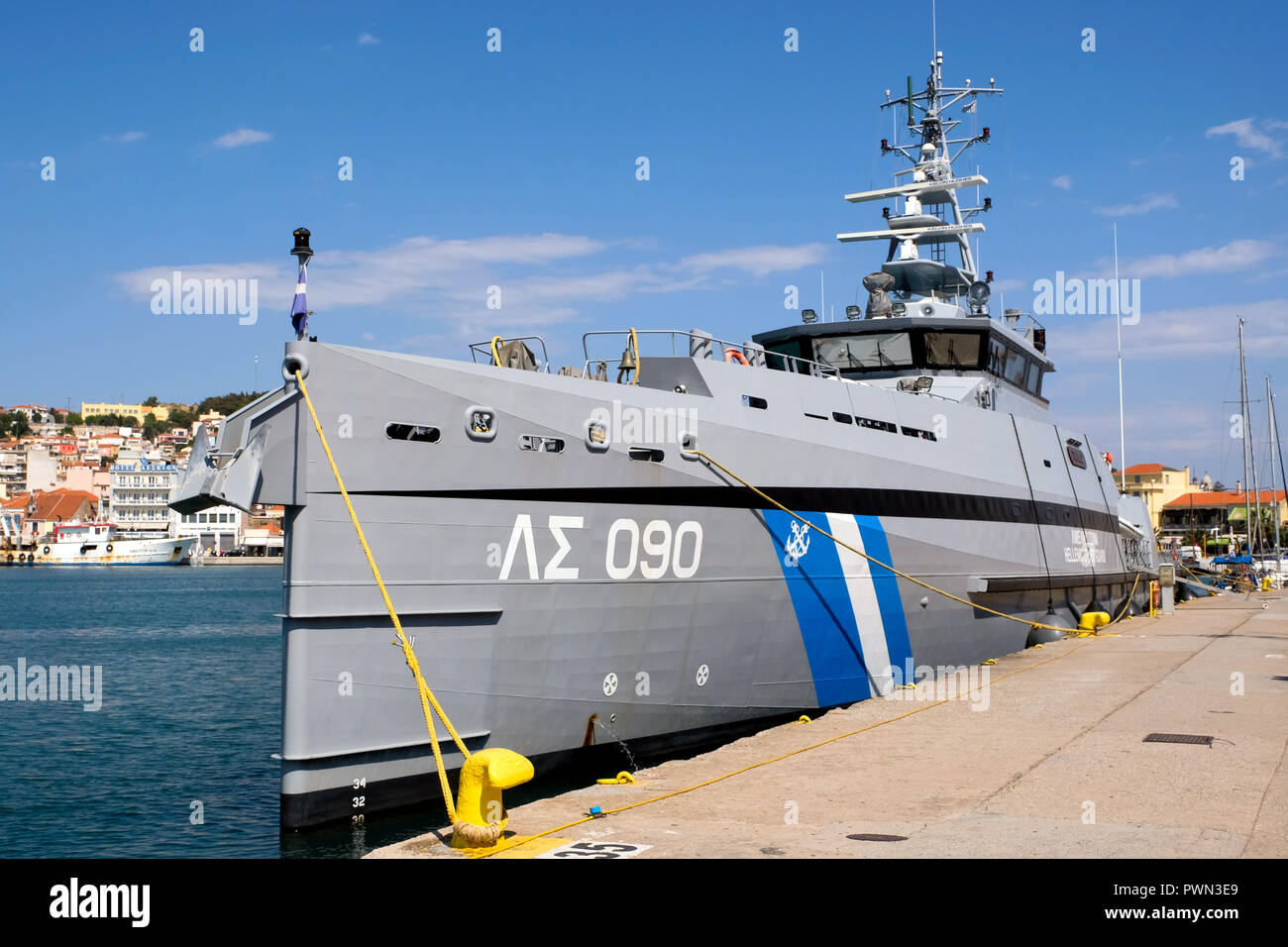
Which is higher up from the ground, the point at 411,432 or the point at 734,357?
the point at 734,357

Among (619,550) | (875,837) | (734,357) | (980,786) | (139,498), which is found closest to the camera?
(875,837)

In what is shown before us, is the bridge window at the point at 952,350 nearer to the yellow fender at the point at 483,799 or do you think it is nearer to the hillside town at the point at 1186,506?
the yellow fender at the point at 483,799

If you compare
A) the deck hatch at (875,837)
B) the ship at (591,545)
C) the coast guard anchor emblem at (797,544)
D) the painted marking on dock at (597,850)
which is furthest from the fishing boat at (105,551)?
the deck hatch at (875,837)

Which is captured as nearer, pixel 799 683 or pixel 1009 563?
pixel 799 683

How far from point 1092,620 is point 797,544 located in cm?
1032

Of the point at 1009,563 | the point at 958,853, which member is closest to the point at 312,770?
the point at 958,853

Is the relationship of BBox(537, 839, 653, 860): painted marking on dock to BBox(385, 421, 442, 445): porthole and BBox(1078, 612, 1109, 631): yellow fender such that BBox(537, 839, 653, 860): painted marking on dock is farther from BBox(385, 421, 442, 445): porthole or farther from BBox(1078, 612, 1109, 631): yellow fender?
BBox(1078, 612, 1109, 631): yellow fender

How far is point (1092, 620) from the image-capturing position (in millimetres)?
19328

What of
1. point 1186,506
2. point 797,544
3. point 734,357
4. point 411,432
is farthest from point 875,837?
point 1186,506

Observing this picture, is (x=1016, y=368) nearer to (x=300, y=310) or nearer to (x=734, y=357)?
(x=734, y=357)

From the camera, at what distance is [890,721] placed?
10609mm

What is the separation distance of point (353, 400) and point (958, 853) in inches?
225

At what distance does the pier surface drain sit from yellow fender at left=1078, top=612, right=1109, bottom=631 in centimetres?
974
